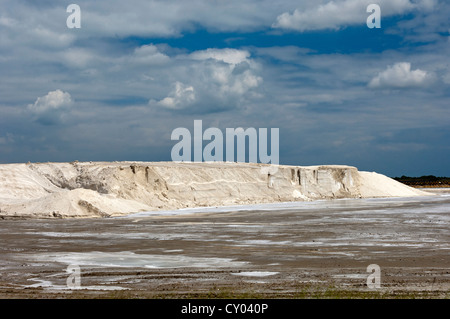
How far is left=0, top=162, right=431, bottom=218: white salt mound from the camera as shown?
29375mm

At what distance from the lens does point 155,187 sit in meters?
39.0

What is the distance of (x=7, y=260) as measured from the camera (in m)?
12.9

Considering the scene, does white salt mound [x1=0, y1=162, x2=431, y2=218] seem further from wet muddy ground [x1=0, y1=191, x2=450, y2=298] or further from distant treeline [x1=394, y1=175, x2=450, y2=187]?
distant treeline [x1=394, y1=175, x2=450, y2=187]

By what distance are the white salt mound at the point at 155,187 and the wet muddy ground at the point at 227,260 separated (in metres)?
7.84

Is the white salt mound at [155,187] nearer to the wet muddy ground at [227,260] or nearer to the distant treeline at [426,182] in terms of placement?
the wet muddy ground at [227,260]

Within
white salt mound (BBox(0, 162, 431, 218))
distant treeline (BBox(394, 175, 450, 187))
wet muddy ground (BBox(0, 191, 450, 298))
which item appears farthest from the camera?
distant treeline (BBox(394, 175, 450, 187))

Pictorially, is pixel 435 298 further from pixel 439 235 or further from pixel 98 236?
pixel 98 236

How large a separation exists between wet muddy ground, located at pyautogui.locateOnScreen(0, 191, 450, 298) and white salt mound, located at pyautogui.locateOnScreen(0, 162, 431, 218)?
7838mm

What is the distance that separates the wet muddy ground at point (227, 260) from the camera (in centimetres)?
882

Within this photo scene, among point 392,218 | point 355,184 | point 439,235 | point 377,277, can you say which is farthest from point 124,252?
point 355,184

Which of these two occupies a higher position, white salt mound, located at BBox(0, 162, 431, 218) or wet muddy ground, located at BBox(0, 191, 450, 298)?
white salt mound, located at BBox(0, 162, 431, 218)

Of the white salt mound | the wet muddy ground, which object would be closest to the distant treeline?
the white salt mound

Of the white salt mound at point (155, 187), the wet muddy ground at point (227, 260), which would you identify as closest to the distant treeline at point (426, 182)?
the white salt mound at point (155, 187)

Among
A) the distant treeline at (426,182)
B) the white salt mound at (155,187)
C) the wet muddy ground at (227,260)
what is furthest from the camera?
the distant treeline at (426,182)
